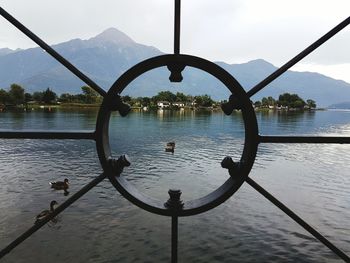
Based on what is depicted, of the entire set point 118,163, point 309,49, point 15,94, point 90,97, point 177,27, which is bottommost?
point 118,163

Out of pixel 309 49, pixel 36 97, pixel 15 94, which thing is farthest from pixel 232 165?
pixel 36 97

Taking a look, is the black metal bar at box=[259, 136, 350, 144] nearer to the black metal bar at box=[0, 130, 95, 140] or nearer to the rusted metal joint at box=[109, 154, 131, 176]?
the rusted metal joint at box=[109, 154, 131, 176]

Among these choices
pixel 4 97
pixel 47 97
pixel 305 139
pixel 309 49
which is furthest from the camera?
pixel 47 97

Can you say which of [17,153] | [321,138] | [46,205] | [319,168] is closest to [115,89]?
[321,138]

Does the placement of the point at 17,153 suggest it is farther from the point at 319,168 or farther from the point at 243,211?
the point at 319,168

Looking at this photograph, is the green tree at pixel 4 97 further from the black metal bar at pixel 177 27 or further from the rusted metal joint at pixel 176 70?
the black metal bar at pixel 177 27

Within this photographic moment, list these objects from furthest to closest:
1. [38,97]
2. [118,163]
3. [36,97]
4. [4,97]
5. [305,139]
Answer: [38,97], [36,97], [4,97], [118,163], [305,139]

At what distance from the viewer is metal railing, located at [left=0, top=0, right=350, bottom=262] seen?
2.77m

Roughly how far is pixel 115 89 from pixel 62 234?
18.8m

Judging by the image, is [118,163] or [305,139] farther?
[118,163]

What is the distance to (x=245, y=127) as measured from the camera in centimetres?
299

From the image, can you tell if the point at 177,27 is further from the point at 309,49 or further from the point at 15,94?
the point at 15,94

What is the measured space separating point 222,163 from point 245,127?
0.34 meters

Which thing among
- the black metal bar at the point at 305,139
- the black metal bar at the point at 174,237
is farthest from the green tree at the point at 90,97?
the black metal bar at the point at 305,139
